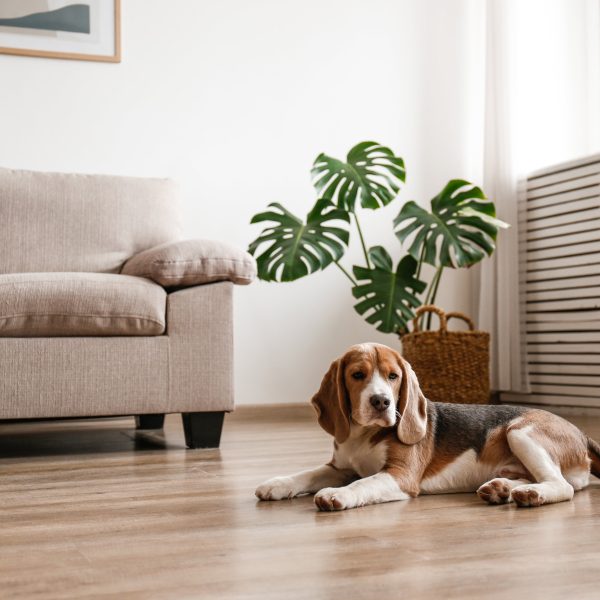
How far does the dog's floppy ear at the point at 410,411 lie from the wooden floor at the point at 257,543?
13 cm

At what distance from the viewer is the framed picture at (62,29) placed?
3.88 meters

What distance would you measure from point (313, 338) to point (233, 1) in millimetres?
1642

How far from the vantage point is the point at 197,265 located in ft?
9.07

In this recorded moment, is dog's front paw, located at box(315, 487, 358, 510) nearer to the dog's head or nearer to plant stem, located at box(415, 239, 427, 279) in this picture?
the dog's head

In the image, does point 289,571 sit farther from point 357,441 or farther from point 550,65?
point 550,65

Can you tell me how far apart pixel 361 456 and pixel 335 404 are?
12cm

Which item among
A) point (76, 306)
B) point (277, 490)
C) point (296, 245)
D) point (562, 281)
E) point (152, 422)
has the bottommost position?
point (152, 422)

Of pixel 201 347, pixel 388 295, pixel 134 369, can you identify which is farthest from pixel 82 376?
pixel 388 295

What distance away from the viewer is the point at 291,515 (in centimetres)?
164

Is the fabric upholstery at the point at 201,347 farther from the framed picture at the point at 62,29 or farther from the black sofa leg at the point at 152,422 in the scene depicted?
the framed picture at the point at 62,29

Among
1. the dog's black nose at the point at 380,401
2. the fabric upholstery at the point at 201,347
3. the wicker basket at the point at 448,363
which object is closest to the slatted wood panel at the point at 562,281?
the wicker basket at the point at 448,363

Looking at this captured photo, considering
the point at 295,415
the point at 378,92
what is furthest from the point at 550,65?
the point at 295,415

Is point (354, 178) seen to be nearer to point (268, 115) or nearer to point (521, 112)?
point (268, 115)

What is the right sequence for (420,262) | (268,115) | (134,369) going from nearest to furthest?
(134,369) → (420,262) → (268,115)
